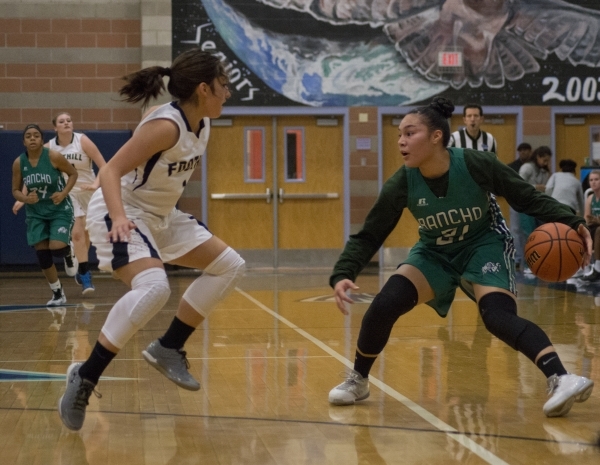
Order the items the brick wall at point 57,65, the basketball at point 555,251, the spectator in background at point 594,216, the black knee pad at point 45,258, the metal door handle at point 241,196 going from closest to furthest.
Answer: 1. the basketball at point 555,251
2. the black knee pad at point 45,258
3. the spectator in background at point 594,216
4. the brick wall at point 57,65
5. the metal door handle at point 241,196

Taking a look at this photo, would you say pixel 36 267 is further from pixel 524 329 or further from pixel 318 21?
pixel 524 329

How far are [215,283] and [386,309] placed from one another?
0.77 metres

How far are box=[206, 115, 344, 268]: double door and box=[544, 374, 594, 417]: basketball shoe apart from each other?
10.8 metres

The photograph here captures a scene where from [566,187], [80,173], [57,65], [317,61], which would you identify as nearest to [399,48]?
[317,61]

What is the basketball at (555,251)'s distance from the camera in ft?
13.7

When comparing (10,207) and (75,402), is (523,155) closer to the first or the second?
(10,207)

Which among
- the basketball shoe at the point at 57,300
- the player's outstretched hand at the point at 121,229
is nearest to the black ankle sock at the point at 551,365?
the player's outstretched hand at the point at 121,229

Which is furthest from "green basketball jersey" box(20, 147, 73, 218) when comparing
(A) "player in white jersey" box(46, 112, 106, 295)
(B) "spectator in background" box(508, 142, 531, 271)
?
(B) "spectator in background" box(508, 142, 531, 271)

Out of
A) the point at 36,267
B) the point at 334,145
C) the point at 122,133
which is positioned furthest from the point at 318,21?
the point at 36,267

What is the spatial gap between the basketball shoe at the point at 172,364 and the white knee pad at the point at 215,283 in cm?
22

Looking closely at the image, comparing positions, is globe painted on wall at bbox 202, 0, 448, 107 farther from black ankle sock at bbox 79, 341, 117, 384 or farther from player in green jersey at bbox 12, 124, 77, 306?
black ankle sock at bbox 79, 341, 117, 384

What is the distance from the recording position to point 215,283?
4.34 meters

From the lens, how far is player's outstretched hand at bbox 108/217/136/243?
12.3 feet

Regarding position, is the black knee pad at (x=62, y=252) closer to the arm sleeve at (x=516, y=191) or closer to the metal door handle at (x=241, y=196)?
the metal door handle at (x=241, y=196)
